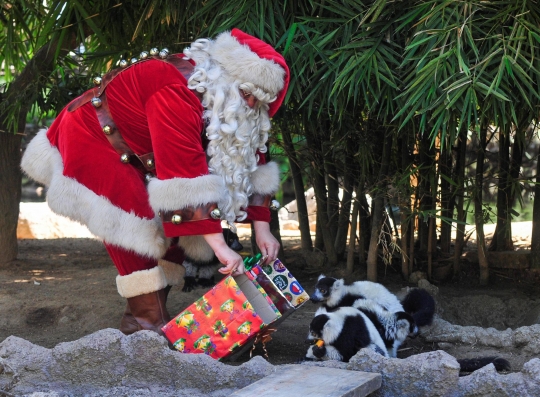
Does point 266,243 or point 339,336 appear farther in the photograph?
point 266,243

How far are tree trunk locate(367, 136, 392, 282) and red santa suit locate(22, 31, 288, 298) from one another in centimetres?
99

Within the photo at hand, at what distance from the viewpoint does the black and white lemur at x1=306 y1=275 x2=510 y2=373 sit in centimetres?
291

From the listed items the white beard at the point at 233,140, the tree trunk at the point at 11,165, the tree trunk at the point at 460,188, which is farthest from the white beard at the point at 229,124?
the tree trunk at the point at 11,165

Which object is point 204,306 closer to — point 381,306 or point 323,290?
point 323,290

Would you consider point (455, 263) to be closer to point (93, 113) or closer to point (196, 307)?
point (196, 307)

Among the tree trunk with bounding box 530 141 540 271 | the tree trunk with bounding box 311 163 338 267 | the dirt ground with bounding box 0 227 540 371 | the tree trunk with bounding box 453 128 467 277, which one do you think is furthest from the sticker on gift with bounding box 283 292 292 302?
the tree trunk with bounding box 530 141 540 271

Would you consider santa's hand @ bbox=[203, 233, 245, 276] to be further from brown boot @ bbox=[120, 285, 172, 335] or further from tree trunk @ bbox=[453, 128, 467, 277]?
tree trunk @ bbox=[453, 128, 467, 277]

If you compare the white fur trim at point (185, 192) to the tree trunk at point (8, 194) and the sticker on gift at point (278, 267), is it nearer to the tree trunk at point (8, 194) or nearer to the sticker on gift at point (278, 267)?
the sticker on gift at point (278, 267)

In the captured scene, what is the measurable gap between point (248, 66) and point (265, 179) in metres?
0.59

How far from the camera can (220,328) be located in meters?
2.81

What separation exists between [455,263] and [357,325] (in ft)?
5.62

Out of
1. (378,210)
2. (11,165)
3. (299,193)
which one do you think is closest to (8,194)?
(11,165)

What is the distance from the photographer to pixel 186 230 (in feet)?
9.20

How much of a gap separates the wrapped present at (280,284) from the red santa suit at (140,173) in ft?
0.72
